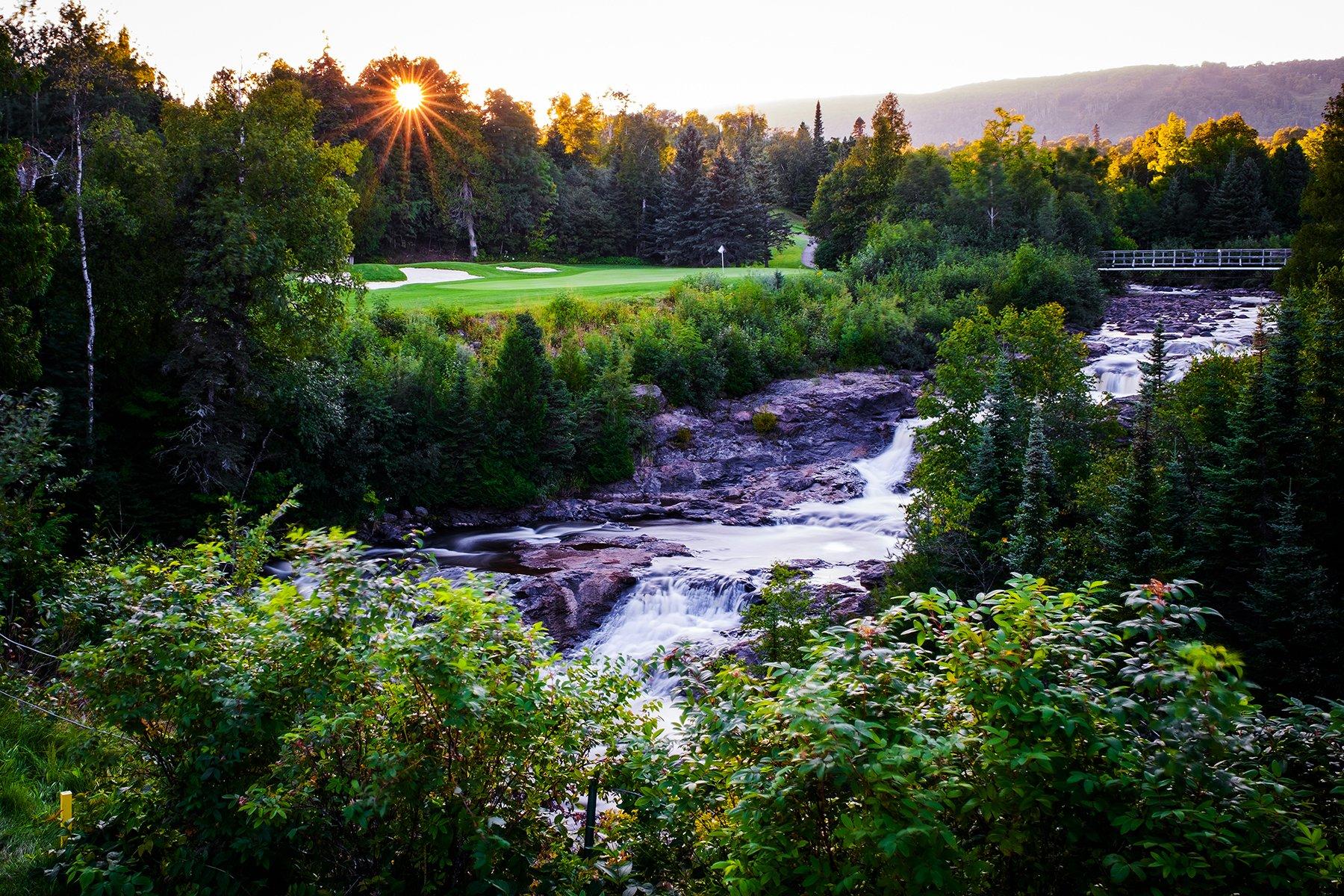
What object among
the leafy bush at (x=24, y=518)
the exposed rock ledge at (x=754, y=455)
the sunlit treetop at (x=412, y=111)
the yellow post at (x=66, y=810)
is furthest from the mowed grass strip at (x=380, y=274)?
the yellow post at (x=66, y=810)

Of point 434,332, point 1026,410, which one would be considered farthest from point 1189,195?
point 434,332

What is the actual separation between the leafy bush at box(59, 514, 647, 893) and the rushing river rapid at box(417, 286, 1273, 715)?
5.06 feet

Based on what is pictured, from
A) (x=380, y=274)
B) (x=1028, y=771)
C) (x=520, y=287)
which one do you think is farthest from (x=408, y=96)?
(x=1028, y=771)

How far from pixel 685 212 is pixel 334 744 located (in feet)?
172

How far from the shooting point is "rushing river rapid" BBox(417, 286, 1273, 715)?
53.0 feet

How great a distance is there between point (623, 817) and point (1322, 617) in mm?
11243

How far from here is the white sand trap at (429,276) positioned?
36438 mm

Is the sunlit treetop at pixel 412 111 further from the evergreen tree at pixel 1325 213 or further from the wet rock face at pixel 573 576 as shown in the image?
the evergreen tree at pixel 1325 213

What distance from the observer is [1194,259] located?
168 ft

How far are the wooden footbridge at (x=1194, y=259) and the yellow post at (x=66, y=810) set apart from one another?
5188 cm

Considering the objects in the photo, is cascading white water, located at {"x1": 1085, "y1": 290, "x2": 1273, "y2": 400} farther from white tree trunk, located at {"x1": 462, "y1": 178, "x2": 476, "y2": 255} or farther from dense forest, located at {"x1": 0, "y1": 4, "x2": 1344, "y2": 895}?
white tree trunk, located at {"x1": 462, "y1": 178, "x2": 476, "y2": 255}

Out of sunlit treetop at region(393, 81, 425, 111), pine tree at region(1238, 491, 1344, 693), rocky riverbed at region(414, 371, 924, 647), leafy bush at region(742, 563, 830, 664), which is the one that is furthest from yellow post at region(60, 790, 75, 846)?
sunlit treetop at region(393, 81, 425, 111)

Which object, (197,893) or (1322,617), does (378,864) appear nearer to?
(197,893)

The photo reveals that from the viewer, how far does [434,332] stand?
86.4ft
